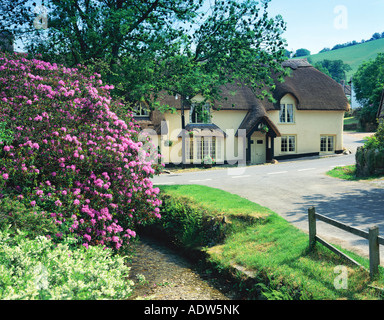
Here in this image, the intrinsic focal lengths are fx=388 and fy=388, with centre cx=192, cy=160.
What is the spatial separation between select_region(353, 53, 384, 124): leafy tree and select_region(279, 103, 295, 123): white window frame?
890 inches

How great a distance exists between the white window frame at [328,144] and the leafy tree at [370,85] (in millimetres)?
18737

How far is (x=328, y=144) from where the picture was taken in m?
41.3

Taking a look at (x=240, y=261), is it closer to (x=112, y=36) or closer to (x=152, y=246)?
(x=152, y=246)

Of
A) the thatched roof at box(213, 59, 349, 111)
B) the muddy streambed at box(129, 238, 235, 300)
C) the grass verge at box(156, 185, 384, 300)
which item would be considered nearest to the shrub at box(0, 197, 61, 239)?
the muddy streambed at box(129, 238, 235, 300)

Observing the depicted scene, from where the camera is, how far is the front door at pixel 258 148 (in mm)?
37594

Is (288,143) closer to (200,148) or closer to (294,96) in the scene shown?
(294,96)

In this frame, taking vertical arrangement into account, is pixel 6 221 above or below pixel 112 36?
below

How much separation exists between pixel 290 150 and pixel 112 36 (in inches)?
1122

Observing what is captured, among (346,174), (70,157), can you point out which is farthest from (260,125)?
(70,157)

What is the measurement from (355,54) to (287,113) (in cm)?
12651

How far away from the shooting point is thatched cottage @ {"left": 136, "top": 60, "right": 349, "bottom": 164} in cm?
3484

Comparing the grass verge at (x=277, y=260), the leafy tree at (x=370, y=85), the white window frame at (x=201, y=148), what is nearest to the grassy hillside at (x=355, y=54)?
the leafy tree at (x=370, y=85)
